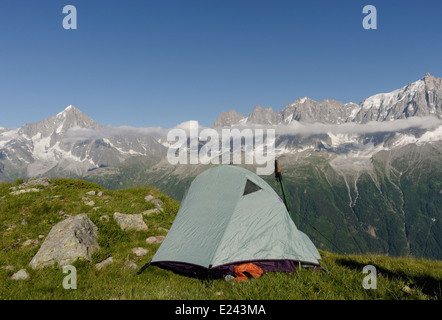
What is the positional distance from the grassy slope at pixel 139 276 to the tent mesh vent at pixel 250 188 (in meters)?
4.24

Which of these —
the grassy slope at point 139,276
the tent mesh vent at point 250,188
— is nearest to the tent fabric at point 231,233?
the tent mesh vent at point 250,188

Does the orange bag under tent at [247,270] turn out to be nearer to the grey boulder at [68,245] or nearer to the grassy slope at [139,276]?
the grassy slope at [139,276]

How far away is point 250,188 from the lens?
1205cm

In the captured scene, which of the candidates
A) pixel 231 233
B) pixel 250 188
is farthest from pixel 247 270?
pixel 250 188

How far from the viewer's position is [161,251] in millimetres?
10641

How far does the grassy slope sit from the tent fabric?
0.84 m

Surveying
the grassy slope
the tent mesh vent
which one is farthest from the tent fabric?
the grassy slope

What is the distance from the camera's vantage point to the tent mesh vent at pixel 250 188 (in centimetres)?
1191

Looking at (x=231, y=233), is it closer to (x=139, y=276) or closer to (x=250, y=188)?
(x=250, y=188)

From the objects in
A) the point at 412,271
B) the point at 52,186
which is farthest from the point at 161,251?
the point at 52,186

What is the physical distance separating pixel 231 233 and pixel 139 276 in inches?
162

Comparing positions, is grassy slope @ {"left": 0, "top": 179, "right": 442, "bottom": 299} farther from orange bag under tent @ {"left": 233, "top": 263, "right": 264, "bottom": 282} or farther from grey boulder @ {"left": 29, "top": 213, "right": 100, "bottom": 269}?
orange bag under tent @ {"left": 233, "top": 263, "right": 264, "bottom": 282}
